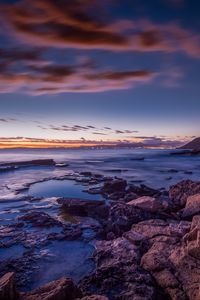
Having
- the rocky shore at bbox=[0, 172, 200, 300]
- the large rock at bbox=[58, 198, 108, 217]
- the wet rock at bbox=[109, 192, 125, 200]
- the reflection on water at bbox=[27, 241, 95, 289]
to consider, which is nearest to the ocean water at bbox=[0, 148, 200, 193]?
the wet rock at bbox=[109, 192, 125, 200]

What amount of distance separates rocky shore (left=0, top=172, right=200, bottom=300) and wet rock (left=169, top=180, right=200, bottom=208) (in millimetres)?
79

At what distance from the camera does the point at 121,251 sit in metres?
8.76

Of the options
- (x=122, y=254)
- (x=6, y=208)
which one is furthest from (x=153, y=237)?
(x=6, y=208)

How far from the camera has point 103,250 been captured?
9.26 meters

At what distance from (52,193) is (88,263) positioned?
1484cm

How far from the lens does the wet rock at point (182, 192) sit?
1544 centimetres

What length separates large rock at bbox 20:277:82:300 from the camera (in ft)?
18.2

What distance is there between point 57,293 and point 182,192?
12414mm

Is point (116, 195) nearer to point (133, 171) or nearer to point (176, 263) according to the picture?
point (176, 263)

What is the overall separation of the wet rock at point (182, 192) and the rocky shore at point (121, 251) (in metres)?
0.08

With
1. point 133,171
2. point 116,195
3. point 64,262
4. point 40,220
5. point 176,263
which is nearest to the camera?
point 176,263

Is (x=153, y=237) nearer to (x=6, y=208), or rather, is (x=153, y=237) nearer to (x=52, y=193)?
(x=6, y=208)

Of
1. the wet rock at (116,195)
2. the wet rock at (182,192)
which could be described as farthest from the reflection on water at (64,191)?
the wet rock at (182,192)

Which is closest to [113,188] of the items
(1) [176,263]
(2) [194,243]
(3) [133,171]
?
(2) [194,243]
